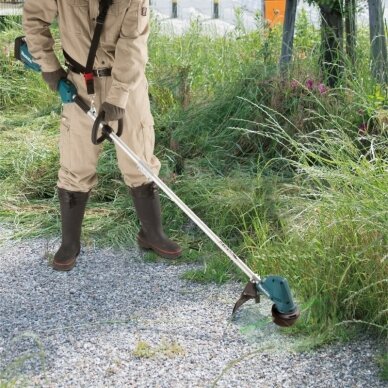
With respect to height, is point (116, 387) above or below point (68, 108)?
below

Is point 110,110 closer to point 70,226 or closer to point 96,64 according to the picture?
point 96,64

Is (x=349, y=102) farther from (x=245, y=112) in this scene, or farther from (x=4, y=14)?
(x=4, y=14)

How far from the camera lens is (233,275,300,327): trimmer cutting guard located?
354 cm

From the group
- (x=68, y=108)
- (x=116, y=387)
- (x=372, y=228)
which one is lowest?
(x=116, y=387)

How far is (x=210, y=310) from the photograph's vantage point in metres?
4.07

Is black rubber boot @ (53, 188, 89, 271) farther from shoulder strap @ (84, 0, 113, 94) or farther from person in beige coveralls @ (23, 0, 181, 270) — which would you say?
shoulder strap @ (84, 0, 113, 94)

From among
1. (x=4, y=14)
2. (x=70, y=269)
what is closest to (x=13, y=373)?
(x=70, y=269)

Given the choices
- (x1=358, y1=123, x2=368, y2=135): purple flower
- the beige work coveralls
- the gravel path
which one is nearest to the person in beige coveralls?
the beige work coveralls

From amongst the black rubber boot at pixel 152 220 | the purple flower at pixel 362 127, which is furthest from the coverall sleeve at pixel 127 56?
the purple flower at pixel 362 127

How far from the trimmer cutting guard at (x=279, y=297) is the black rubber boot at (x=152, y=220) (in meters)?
1.10

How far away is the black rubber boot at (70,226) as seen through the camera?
4.63 meters

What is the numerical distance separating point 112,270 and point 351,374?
1.63m

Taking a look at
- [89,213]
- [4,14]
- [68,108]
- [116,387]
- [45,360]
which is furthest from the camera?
[4,14]

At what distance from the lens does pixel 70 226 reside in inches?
184
